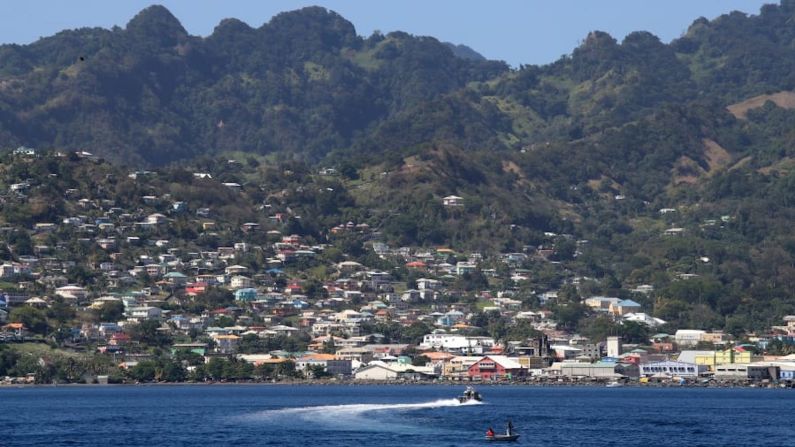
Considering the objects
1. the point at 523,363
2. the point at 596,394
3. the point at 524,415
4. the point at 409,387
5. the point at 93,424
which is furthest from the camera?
the point at 523,363

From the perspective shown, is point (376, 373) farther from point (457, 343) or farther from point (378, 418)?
point (378, 418)

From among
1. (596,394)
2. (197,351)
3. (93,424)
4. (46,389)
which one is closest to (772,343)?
(596,394)

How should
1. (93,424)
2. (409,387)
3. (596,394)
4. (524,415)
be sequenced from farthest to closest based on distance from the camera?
(409,387) < (596,394) < (524,415) < (93,424)

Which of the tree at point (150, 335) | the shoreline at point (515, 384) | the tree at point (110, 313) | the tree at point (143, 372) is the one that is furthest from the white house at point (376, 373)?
the tree at point (110, 313)

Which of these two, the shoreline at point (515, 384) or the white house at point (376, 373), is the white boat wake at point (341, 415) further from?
the white house at point (376, 373)

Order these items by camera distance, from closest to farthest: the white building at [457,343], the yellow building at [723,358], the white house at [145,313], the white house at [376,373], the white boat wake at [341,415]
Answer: the white boat wake at [341,415], the white house at [376,373], the yellow building at [723,358], the white house at [145,313], the white building at [457,343]

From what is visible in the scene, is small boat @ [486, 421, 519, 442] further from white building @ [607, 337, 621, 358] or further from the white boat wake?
white building @ [607, 337, 621, 358]

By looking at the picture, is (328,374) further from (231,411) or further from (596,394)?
(231,411)

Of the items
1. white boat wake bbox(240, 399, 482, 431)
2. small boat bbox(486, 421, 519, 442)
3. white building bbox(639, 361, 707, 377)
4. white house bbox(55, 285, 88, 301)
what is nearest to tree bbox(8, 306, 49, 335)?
white house bbox(55, 285, 88, 301)
